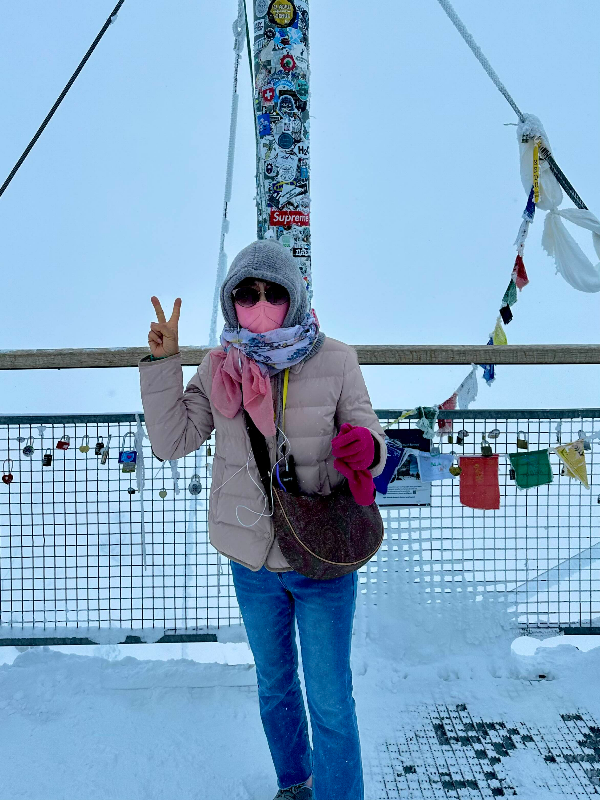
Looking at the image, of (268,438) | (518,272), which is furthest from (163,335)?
(518,272)

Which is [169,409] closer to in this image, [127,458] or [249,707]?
[127,458]

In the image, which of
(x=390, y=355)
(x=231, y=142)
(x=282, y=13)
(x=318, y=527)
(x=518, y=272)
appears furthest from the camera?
(x=231, y=142)

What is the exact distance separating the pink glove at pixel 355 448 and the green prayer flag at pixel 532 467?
134cm

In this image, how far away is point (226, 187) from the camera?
3377 mm

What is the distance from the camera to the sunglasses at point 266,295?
162 cm

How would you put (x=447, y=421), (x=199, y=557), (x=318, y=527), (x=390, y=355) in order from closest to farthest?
(x=318, y=527), (x=390, y=355), (x=447, y=421), (x=199, y=557)

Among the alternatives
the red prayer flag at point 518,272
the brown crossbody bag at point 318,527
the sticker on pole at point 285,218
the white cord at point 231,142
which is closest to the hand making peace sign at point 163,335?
the brown crossbody bag at point 318,527

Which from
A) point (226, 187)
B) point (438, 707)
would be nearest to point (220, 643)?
point (438, 707)

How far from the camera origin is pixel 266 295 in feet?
5.33

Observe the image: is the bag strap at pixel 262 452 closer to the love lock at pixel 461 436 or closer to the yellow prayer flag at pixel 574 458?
the love lock at pixel 461 436

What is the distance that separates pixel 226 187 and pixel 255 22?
4.05 feet

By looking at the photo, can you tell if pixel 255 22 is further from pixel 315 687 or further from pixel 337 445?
pixel 315 687

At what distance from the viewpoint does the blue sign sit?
85.7 inches

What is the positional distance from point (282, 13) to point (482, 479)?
2.11 meters
